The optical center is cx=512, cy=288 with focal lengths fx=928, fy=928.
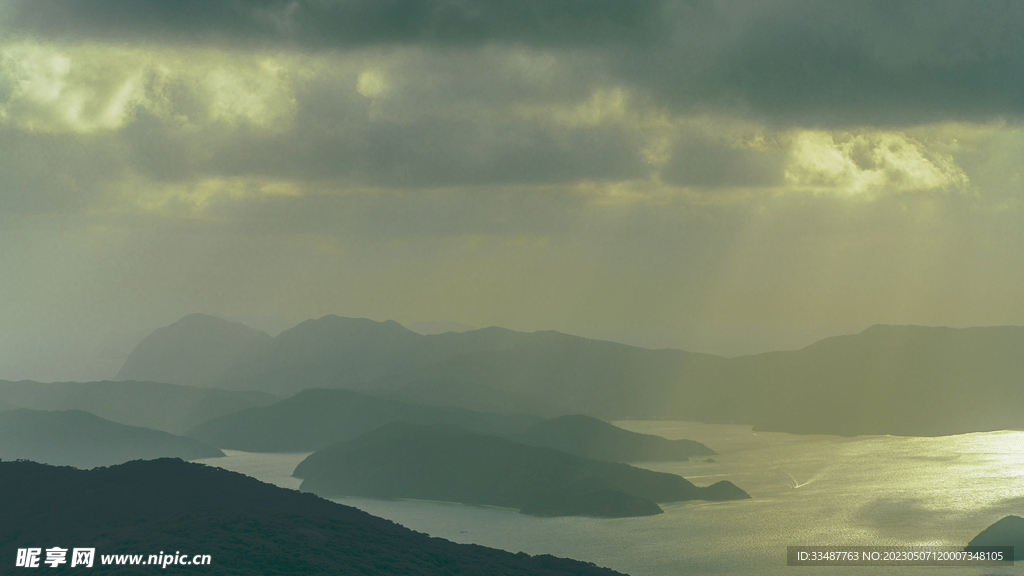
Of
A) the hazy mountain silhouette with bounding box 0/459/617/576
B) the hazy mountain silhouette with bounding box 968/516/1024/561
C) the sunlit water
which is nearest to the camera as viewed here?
the hazy mountain silhouette with bounding box 0/459/617/576

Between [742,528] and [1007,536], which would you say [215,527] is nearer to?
[742,528]

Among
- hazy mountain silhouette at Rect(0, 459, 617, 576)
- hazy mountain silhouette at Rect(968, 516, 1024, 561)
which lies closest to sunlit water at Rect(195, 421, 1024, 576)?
hazy mountain silhouette at Rect(968, 516, 1024, 561)

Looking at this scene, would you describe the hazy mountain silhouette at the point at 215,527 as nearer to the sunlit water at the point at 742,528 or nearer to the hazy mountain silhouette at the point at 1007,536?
the sunlit water at the point at 742,528

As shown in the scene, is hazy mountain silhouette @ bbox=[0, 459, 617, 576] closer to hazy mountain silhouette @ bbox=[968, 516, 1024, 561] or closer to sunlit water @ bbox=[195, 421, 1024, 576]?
sunlit water @ bbox=[195, 421, 1024, 576]

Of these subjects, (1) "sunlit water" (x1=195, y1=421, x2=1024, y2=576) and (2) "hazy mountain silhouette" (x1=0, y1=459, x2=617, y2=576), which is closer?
(2) "hazy mountain silhouette" (x1=0, y1=459, x2=617, y2=576)

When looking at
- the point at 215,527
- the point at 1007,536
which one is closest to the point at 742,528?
the point at 1007,536

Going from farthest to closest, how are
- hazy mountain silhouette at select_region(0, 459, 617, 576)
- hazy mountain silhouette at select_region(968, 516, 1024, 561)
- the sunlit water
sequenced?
the sunlit water
hazy mountain silhouette at select_region(968, 516, 1024, 561)
hazy mountain silhouette at select_region(0, 459, 617, 576)
